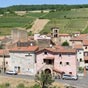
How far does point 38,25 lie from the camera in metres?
148

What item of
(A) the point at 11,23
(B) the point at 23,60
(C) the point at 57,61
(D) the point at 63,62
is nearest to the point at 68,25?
(A) the point at 11,23

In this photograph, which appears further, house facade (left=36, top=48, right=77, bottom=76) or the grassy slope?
the grassy slope

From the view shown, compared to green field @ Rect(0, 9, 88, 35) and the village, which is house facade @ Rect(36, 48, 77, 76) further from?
green field @ Rect(0, 9, 88, 35)

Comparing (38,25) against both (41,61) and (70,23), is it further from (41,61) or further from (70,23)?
(41,61)

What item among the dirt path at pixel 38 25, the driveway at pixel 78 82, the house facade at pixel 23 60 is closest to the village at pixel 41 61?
the house facade at pixel 23 60

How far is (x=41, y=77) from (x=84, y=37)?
42.1 metres

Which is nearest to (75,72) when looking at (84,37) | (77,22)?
(84,37)

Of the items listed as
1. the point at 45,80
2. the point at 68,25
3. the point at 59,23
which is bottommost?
the point at 45,80

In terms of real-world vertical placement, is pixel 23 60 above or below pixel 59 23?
below

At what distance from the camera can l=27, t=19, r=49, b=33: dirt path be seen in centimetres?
14188

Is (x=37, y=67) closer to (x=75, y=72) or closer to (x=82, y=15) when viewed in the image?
(x=75, y=72)

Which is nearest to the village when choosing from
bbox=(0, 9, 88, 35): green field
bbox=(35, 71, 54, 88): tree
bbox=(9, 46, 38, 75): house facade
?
bbox=(9, 46, 38, 75): house facade

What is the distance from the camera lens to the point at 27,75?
6069 cm

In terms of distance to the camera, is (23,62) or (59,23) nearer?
(23,62)
